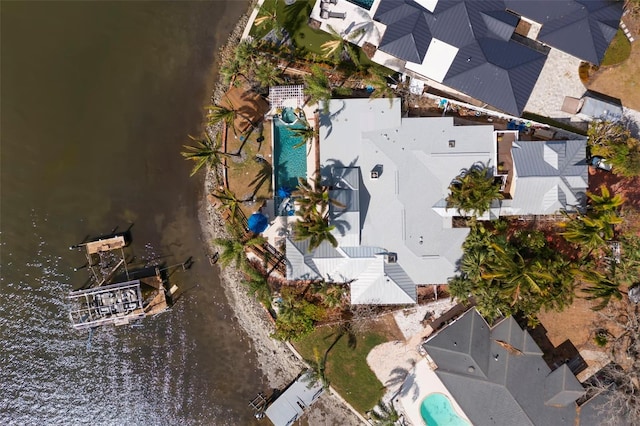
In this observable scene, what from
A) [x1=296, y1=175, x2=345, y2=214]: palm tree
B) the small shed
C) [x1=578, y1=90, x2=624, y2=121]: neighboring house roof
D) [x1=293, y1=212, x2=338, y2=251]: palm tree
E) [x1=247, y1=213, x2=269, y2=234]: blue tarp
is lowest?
the small shed

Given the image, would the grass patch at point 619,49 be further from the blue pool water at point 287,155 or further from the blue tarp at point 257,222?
the blue tarp at point 257,222

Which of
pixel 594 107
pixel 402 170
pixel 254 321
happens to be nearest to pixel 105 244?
pixel 254 321

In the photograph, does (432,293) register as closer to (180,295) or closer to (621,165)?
(621,165)

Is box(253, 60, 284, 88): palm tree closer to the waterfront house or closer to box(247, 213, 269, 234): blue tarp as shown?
box(247, 213, 269, 234): blue tarp

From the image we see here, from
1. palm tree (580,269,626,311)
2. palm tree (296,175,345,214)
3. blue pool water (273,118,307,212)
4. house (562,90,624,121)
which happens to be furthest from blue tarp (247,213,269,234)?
house (562,90,624,121)

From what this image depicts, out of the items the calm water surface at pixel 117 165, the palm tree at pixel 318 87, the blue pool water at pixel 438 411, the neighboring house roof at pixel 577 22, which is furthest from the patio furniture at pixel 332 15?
the blue pool water at pixel 438 411
